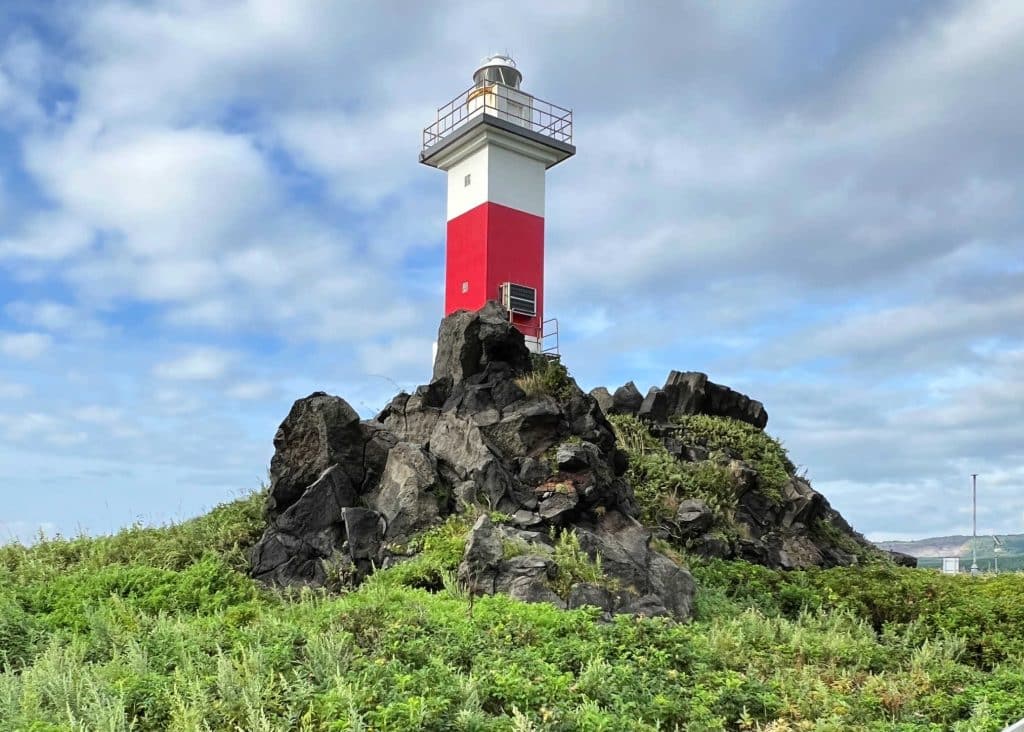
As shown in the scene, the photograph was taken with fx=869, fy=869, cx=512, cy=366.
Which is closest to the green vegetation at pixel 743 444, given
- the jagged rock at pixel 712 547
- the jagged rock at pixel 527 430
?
the jagged rock at pixel 712 547

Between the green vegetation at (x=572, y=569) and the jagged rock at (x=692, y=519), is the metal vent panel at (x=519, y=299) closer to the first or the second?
the jagged rock at (x=692, y=519)

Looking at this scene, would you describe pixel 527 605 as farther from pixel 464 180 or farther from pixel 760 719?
pixel 464 180

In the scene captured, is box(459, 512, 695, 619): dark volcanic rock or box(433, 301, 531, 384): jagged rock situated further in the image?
box(433, 301, 531, 384): jagged rock

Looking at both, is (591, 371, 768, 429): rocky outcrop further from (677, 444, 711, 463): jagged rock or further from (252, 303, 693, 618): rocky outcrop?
(252, 303, 693, 618): rocky outcrop

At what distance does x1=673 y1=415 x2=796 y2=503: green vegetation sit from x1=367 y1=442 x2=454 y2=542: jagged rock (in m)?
8.73

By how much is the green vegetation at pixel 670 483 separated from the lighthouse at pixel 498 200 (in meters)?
9.01

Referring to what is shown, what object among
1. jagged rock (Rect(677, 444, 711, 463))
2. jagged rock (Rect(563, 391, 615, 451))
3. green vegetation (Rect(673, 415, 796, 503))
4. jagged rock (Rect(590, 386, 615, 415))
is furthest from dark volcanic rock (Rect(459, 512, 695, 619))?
jagged rock (Rect(590, 386, 615, 415))

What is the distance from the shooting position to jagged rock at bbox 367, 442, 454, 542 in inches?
496

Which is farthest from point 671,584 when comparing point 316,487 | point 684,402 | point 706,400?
point 706,400

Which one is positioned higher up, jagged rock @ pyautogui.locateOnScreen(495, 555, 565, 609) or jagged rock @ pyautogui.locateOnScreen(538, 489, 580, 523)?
jagged rock @ pyautogui.locateOnScreen(538, 489, 580, 523)

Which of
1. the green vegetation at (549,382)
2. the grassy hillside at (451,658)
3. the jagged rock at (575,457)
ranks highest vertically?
the green vegetation at (549,382)

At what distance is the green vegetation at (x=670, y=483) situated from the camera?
1652cm

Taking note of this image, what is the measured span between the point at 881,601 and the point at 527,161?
19901 mm

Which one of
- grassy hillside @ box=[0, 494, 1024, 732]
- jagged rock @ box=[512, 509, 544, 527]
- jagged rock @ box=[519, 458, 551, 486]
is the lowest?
grassy hillside @ box=[0, 494, 1024, 732]
